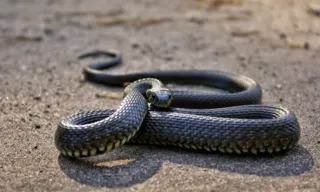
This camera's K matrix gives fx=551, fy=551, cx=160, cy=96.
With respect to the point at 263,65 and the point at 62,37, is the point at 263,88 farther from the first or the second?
the point at 62,37

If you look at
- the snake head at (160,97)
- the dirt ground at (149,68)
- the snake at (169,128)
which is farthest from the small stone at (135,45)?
the snake head at (160,97)

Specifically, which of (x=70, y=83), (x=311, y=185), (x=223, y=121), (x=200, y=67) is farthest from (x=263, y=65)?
(x=311, y=185)

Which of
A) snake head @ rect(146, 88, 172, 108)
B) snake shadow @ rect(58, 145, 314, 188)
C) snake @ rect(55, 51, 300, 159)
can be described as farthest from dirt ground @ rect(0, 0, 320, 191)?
snake head @ rect(146, 88, 172, 108)

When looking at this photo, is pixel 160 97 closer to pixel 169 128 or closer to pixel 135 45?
pixel 169 128

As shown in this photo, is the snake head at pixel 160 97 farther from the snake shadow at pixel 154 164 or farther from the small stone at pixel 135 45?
the small stone at pixel 135 45

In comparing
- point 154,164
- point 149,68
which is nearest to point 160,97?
point 154,164

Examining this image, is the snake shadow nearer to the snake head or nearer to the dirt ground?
the dirt ground
